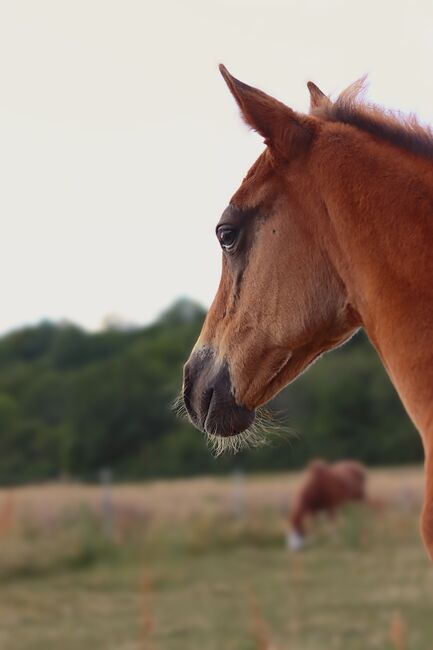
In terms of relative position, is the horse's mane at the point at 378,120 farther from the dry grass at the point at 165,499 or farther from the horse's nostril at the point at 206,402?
the dry grass at the point at 165,499

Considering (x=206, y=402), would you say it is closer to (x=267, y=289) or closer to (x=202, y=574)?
(x=267, y=289)

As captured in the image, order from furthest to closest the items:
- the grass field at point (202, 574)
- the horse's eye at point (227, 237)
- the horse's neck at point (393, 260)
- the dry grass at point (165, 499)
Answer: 1. the dry grass at point (165, 499)
2. the grass field at point (202, 574)
3. the horse's eye at point (227, 237)
4. the horse's neck at point (393, 260)

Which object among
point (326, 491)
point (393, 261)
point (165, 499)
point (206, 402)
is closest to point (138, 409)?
point (165, 499)

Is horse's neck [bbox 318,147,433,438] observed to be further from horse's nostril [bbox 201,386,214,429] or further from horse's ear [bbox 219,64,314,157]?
horse's nostril [bbox 201,386,214,429]

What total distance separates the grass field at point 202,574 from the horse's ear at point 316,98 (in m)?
3.76

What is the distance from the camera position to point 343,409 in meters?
33.5

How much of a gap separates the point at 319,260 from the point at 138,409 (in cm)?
2682

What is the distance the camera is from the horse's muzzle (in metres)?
2.54

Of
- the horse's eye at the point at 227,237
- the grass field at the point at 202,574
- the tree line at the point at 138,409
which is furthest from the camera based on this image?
the tree line at the point at 138,409

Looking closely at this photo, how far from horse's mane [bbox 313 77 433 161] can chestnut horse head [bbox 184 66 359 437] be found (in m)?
0.08

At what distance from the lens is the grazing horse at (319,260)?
213 centimetres

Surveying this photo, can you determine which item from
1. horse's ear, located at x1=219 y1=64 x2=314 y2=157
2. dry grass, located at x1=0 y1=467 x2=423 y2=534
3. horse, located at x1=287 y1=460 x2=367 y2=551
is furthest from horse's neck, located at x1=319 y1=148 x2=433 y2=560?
horse, located at x1=287 y1=460 x2=367 y2=551

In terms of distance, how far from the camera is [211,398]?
2564 millimetres

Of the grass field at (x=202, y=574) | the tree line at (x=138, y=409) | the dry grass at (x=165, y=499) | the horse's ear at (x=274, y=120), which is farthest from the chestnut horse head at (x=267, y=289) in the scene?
the tree line at (x=138, y=409)
